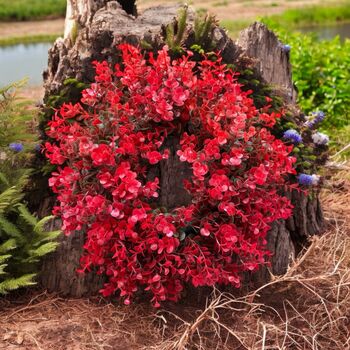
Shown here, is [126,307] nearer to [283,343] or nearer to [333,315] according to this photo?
[283,343]

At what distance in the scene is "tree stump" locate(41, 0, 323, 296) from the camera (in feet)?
13.7

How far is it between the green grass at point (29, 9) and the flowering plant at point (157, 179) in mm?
25173

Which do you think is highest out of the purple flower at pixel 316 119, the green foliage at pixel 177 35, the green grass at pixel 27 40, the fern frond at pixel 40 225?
the green foliage at pixel 177 35

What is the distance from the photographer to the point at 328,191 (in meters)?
6.17

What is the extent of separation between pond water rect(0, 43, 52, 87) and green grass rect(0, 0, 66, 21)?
4.79m

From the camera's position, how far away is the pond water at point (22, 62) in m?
16.9

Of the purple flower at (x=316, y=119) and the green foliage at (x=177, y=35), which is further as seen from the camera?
the purple flower at (x=316, y=119)

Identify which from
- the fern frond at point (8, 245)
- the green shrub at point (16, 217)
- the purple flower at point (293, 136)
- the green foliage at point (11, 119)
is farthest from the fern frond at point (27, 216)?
the purple flower at point (293, 136)

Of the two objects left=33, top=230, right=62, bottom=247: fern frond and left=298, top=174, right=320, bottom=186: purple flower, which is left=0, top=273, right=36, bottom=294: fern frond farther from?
left=298, top=174, right=320, bottom=186: purple flower

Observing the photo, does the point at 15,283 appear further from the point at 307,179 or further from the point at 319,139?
the point at 319,139

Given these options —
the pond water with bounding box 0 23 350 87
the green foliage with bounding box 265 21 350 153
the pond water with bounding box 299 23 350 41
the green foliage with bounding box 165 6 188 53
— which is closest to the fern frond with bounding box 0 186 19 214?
the green foliage with bounding box 165 6 188 53

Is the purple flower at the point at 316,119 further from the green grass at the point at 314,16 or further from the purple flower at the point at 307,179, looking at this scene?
the green grass at the point at 314,16

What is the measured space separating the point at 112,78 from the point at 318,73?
4901mm

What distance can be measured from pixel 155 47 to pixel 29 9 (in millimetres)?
25448
